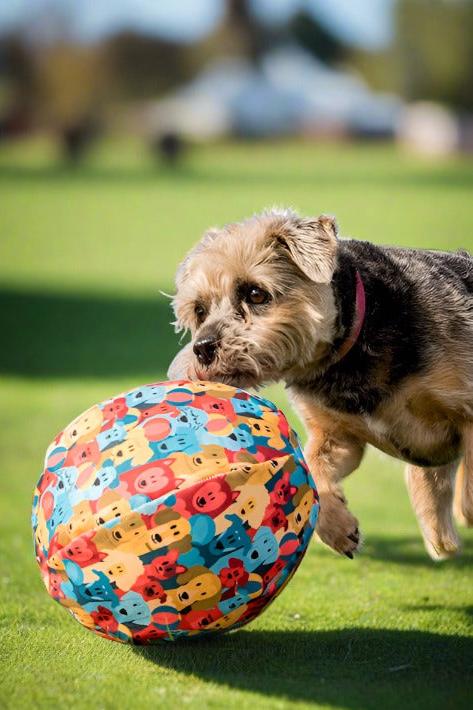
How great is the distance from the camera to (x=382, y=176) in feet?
165

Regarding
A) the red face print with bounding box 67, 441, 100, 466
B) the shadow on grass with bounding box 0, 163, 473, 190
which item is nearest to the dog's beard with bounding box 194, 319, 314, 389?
the red face print with bounding box 67, 441, 100, 466

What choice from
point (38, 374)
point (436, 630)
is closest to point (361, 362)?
point (436, 630)

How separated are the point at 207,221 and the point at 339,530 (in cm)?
2762

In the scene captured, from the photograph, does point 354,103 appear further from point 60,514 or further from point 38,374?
point 60,514

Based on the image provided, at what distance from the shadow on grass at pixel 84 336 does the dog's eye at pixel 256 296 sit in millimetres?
7899

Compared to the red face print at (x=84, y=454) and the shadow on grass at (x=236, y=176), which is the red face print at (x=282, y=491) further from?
the shadow on grass at (x=236, y=176)

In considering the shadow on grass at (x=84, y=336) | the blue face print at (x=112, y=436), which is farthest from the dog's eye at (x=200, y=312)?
the shadow on grass at (x=84, y=336)

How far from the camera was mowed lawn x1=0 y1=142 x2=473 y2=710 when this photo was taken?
4.90 meters

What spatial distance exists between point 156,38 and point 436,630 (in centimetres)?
11700

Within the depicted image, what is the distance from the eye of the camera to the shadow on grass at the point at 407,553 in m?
7.44

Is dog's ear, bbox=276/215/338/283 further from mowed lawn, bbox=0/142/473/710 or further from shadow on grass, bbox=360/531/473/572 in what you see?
shadow on grass, bbox=360/531/473/572

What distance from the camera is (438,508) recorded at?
6.70 metres

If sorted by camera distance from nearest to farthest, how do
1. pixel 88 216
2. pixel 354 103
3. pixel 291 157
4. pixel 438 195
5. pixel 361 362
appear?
1. pixel 361 362
2. pixel 88 216
3. pixel 438 195
4. pixel 291 157
5. pixel 354 103

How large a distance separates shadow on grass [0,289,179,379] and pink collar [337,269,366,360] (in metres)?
7.83
